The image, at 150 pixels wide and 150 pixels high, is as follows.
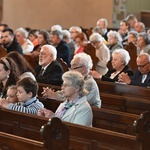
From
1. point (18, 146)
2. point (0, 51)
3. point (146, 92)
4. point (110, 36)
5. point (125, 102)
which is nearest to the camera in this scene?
point (18, 146)

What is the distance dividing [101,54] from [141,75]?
83.3 inches

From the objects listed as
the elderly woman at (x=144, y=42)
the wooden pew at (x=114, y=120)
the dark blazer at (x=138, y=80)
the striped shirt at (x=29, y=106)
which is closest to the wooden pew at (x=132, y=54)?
the elderly woman at (x=144, y=42)

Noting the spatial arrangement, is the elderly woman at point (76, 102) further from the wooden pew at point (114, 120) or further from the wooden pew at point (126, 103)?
the wooden pew at point (126, 103)

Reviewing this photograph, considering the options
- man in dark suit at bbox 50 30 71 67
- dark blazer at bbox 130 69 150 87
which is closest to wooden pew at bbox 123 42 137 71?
man in dark suit at bbox 50 30 71 67

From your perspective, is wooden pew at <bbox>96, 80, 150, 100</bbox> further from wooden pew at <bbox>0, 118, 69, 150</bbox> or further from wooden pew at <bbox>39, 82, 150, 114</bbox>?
wooden pew at <bbox>0, 118, 69, 150</bbox>

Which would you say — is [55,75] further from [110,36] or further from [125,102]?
[110,36]

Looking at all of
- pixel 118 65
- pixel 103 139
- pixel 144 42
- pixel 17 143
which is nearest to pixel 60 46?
pixel 144 42

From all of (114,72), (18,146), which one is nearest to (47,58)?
(114,72)

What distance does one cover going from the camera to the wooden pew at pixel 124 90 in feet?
19.8

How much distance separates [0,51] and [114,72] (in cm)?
213

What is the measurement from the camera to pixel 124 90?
6.19m

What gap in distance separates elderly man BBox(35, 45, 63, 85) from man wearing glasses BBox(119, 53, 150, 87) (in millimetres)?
810

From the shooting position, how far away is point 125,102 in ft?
18.1

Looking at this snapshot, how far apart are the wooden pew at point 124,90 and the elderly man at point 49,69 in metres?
0.54
